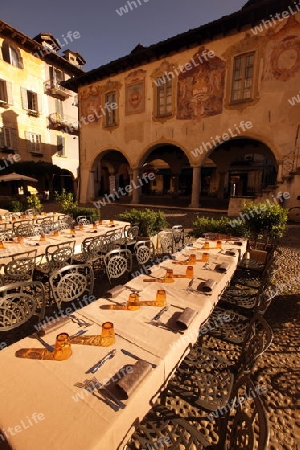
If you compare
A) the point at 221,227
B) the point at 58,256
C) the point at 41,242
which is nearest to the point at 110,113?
the point at 221,227

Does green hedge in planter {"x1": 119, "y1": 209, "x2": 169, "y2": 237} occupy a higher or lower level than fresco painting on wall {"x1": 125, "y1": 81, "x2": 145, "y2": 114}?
lower

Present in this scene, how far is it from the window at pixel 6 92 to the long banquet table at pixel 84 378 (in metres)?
21.0

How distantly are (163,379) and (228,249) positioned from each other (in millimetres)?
3419

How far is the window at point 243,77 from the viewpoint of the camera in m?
11.4

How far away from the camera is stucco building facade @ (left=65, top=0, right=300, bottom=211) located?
10688 mm

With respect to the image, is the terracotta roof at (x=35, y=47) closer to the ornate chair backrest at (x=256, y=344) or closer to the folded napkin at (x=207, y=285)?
the folded napkin at (x=207, y=285)

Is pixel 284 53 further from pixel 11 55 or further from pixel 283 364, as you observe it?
pixel 11 55

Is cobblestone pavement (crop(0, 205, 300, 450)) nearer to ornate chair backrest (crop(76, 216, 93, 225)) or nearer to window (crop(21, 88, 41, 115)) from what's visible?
ornate chair backrest (crop(76, 216, 93, 225))

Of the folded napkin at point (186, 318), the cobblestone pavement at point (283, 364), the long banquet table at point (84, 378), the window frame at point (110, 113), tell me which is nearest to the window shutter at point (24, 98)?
the window frame at point (110, 113)

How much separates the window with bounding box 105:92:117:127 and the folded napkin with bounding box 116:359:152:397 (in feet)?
55.2

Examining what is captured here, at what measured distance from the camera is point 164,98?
14062 millimetres

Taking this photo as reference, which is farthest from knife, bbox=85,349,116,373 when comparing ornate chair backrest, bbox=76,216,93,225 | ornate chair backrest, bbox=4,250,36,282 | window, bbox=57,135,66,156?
window, bbox=57,135,66,156

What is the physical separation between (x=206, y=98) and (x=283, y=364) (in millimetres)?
13330

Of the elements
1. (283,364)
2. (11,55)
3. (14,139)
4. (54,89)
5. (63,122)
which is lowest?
(283,364)
